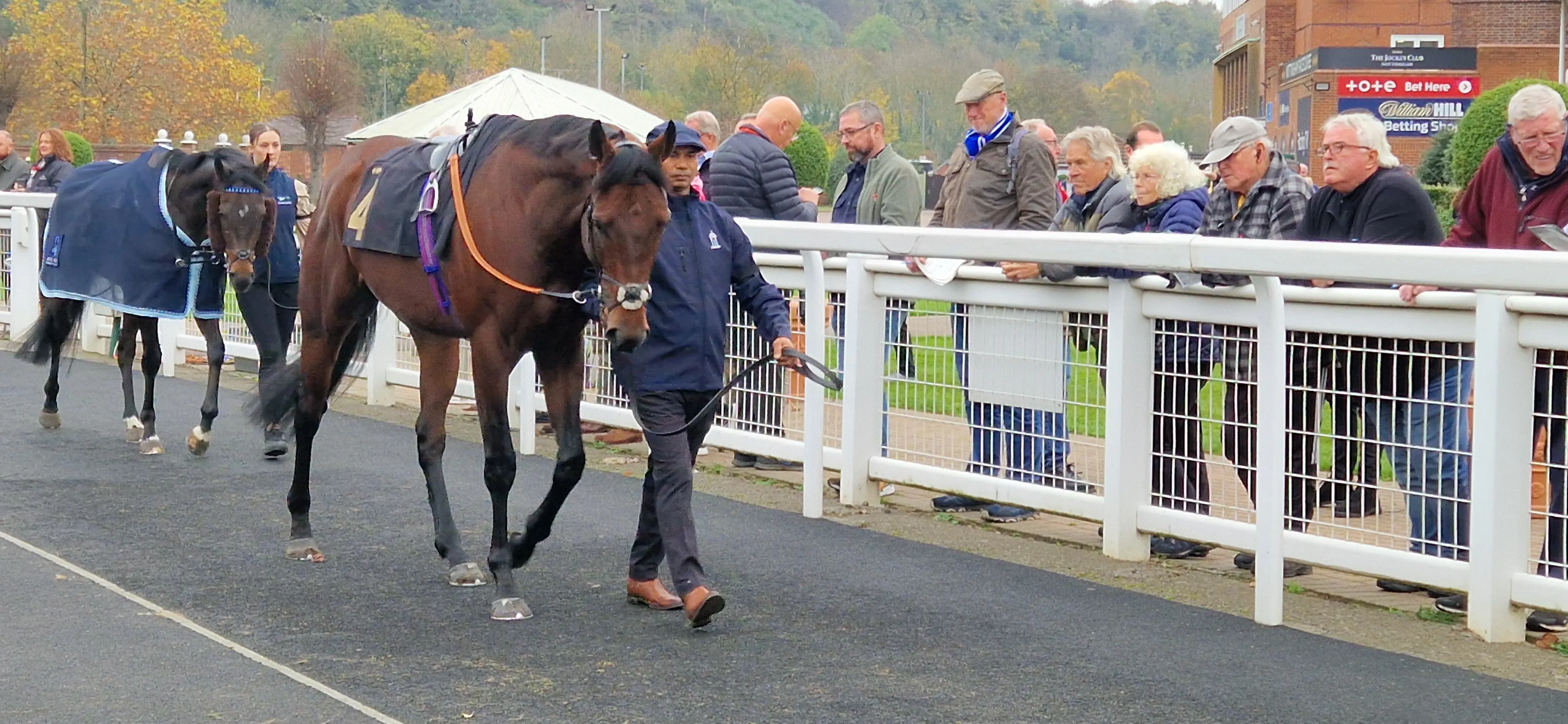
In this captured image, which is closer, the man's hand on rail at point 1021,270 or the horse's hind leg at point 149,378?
the man's hand on rail at point 1021,270

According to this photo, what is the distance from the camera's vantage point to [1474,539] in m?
5.30

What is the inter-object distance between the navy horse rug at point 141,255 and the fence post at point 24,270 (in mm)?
4402

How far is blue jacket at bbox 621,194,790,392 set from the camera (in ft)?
18.0

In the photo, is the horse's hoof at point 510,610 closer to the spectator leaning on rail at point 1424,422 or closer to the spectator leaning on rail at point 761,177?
the spectator leaning on rail at point 1424,422

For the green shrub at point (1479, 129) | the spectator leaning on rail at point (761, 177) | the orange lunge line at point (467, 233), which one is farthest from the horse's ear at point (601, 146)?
the green shrub at point (1479, 129)

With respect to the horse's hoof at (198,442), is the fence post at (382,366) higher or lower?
higher

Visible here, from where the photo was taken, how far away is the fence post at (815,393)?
7.65 meters

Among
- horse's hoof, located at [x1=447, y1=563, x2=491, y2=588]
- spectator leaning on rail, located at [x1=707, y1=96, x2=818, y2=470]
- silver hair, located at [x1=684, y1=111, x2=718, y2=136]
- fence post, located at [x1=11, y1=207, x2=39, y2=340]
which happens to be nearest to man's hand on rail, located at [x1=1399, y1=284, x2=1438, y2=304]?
horse's hoof, located at [x1=447, y1=563, x2=491, y2=588]

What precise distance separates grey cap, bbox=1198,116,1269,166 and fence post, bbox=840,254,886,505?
158cm

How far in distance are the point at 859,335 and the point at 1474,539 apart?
296 cm

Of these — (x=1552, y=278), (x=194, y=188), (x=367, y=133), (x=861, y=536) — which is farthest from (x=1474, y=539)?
(x=367, y=133)

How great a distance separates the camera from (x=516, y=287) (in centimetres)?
573

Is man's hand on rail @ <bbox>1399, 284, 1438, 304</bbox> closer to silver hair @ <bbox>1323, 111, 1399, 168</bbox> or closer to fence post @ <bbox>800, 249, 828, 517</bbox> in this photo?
silver hair @ <bbox>1323, 111, 1399, 168</bbox>

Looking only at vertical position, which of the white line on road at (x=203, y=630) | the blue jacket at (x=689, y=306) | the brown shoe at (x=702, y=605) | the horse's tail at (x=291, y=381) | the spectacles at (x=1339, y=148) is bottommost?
the white line on road at (x=203, y=630)
